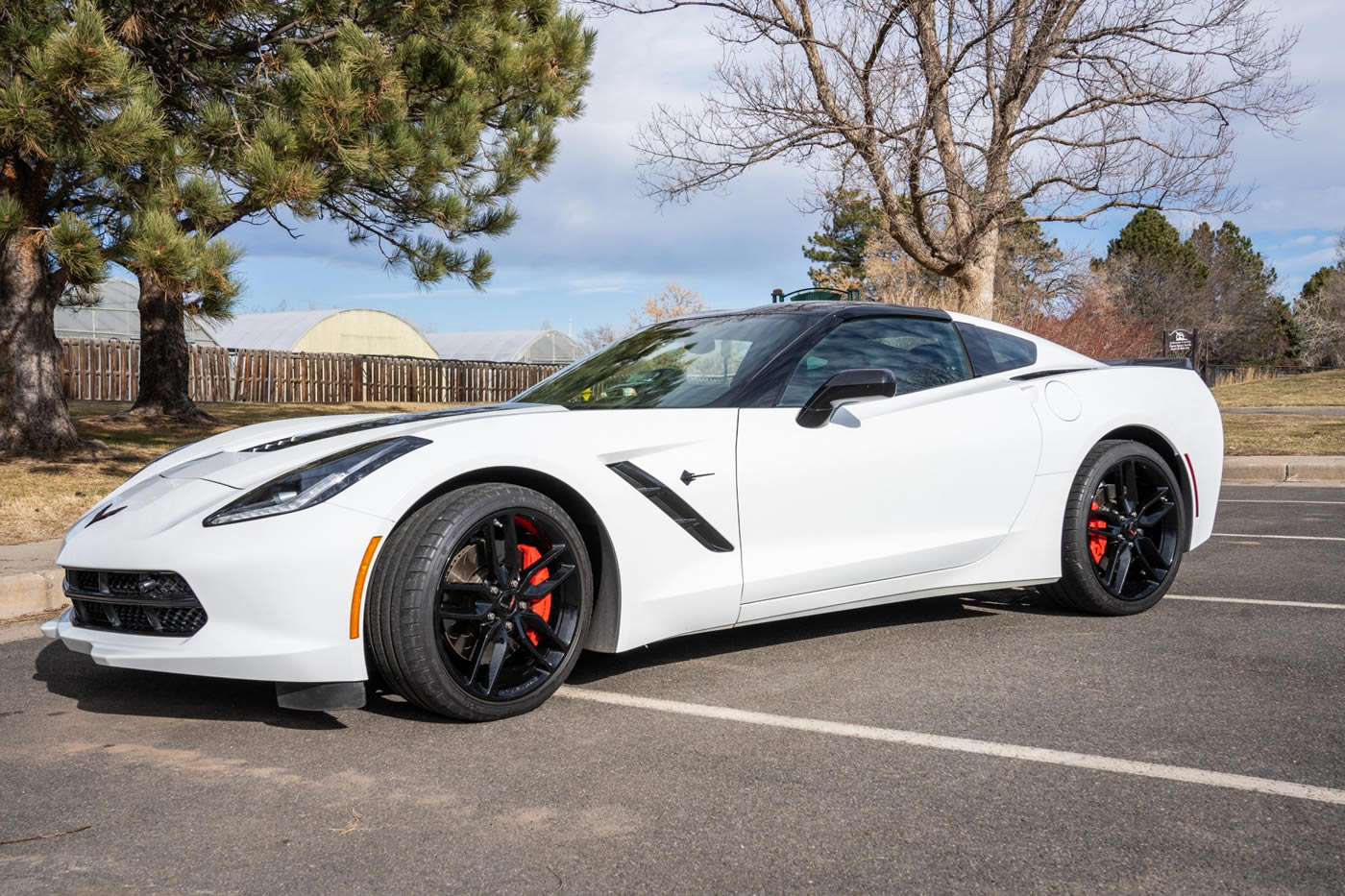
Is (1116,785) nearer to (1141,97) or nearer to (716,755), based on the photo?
(716,755)

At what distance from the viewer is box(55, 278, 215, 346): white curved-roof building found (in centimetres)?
3709

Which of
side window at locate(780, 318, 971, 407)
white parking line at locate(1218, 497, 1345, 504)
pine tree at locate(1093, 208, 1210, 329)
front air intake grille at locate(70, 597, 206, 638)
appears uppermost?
pine tree at locate(1093, 208, 1210, 329)

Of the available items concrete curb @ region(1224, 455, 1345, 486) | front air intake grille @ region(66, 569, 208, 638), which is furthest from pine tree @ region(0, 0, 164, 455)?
concrete curb @ region(1224, 455, 1345, 486)

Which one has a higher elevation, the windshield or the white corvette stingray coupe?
the windshield

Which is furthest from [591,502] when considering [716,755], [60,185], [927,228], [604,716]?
[927,228]

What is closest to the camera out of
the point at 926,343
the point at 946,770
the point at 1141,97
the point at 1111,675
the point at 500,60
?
the point at 946,770

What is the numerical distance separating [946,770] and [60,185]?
12.0 m

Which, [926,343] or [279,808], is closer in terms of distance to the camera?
[279,808]

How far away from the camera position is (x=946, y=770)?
3055 mm

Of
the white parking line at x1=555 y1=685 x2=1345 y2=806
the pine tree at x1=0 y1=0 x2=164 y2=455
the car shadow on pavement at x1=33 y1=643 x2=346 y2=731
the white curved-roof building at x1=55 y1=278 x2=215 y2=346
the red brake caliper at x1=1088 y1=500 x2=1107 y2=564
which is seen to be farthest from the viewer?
the white curved-roof building at x1=55 y1=278 x2=215 y2=346

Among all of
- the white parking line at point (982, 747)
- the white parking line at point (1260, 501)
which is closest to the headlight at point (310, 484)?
the white parking line at point (982, 747)

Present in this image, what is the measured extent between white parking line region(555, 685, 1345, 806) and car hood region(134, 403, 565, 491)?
3.36ft

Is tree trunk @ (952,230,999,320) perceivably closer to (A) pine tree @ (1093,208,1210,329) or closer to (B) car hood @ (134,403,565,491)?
(B) car hood @ (134,403,565,491)

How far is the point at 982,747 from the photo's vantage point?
324cm
